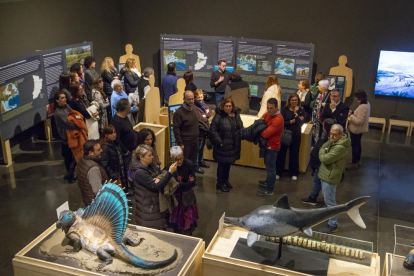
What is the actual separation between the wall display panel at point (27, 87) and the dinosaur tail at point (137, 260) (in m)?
4.39

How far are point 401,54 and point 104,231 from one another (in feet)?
26.8

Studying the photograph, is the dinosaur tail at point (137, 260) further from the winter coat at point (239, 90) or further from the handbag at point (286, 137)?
the winter coat at point (239, 90)

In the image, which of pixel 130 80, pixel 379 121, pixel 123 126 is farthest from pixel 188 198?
pixel 379 121

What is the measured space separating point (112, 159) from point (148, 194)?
1.27 m

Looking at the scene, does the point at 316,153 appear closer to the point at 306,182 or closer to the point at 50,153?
the point at 306,182

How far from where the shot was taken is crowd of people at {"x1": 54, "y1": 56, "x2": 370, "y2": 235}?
425 cm

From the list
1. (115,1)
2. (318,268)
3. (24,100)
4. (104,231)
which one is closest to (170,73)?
(24,100)

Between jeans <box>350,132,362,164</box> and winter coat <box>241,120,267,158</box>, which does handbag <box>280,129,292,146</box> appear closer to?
winter coat <box>241,120,267,158</box>

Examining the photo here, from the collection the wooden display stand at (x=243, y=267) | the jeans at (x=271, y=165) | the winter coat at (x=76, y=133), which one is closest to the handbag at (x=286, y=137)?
the jeans at (x=271, y=165)

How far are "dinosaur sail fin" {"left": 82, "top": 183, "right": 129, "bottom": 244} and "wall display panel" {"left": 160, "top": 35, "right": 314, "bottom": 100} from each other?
23.4 ft

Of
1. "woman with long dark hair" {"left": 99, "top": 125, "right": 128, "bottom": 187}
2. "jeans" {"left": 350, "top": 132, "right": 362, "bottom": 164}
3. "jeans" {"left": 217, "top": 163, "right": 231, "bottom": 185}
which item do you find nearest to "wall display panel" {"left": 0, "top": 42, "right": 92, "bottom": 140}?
"woman with long dark hair" {"left": 99, "top": 125, "right": 128, "bottom": 187}

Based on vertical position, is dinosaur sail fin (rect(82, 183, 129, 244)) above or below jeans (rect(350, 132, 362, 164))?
above

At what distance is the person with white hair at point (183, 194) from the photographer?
4.35m

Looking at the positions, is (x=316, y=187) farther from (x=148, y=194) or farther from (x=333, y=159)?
(x=148, y=194)
